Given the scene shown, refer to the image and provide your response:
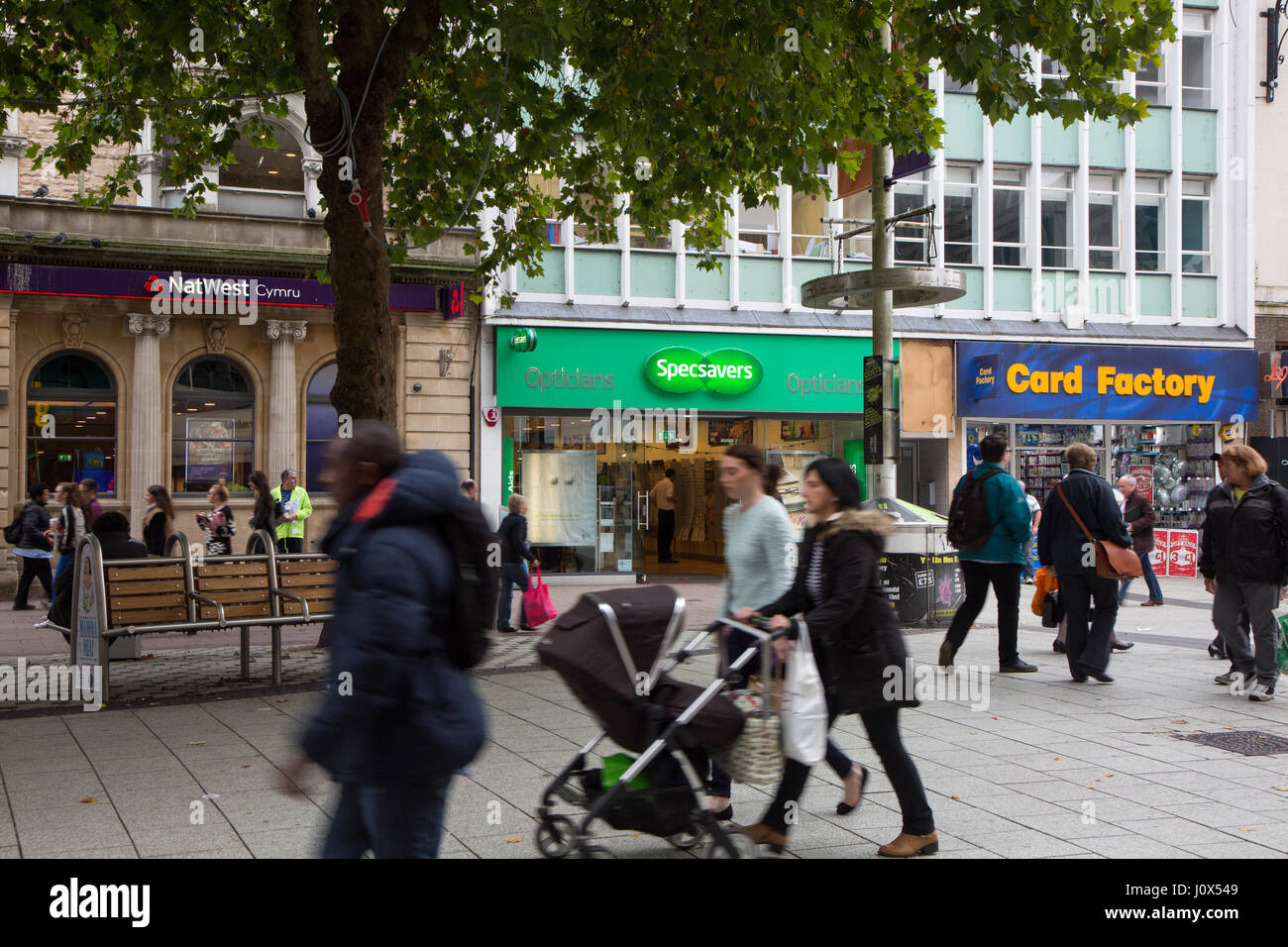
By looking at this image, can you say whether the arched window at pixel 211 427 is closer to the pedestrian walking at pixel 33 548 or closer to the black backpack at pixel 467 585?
the pedestrian walking at pixel 33 548

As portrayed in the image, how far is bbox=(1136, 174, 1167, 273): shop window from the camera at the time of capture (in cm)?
2614

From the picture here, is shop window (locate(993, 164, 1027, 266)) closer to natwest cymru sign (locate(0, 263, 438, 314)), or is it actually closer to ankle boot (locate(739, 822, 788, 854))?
natwest cymru sign (locate(0, 263, 438, 314))

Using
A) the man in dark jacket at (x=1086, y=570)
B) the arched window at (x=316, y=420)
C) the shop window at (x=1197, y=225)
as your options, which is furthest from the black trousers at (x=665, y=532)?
the man in dark jacket at (x=1086, y=570)

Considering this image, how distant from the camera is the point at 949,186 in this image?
24.9 meters

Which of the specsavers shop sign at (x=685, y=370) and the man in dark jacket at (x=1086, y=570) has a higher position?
the specsavers shop sign at (x=685, y=370)

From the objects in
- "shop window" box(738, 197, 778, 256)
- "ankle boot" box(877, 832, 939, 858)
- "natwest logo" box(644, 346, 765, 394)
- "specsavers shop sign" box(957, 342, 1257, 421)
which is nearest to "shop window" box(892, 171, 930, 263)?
"specsavers shop sign" box(957, 342, 1257, 421)

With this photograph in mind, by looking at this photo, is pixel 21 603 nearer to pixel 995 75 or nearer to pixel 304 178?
pixel 304 178

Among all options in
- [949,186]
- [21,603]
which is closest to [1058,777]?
[21,603]

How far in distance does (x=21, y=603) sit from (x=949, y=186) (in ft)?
60.9

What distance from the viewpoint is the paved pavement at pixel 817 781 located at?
5.48 m

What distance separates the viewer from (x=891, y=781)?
5238 mm

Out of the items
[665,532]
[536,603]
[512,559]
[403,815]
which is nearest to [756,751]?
[403,815]

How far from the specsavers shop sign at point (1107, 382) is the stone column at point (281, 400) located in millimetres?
12866

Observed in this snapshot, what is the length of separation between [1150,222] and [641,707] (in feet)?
82.2
